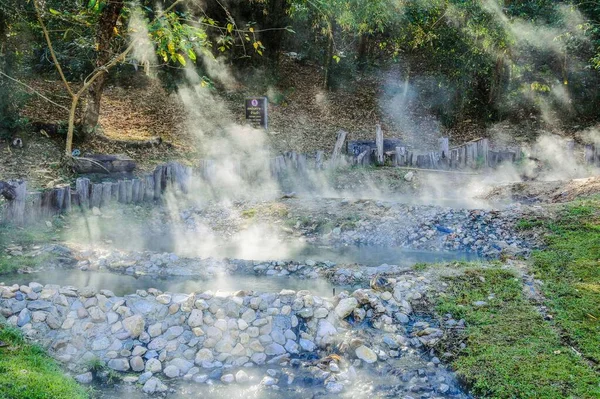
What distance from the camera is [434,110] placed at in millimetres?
18109

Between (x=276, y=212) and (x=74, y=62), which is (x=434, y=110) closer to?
(x=276, y=212)

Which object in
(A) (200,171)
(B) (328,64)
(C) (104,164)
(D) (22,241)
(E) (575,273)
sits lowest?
(E) (575,273)

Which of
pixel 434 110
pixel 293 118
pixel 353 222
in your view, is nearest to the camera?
pixel 353 222

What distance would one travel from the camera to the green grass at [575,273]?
5.21 m

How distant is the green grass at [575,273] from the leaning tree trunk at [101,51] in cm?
892

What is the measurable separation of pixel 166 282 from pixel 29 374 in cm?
269

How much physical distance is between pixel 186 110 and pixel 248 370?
36.5ft

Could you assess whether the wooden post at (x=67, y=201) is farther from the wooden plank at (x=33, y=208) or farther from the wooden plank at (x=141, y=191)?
the wooden plank at (x=141, y=191)

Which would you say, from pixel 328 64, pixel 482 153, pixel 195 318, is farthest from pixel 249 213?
pixel 328 64

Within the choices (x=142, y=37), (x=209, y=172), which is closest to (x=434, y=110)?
(x=209, y=172)

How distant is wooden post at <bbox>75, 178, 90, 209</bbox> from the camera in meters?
8.66

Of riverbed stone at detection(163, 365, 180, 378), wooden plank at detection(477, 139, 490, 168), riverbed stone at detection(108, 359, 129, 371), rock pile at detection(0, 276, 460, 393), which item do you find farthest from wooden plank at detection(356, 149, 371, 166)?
riverbed stone at detection(108, 359, 129, 371)

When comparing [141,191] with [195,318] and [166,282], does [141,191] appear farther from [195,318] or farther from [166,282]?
[195,318]

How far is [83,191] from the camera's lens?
8703 mm
